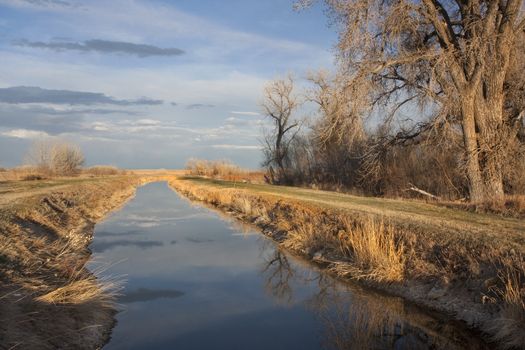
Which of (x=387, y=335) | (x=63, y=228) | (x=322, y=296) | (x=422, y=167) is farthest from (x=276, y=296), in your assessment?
(x=422, y=167)

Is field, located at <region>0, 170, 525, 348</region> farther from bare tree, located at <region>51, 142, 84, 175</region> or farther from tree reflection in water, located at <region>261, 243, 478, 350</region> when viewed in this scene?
bare tree, located at <region>51, 142, 84, 175</region>

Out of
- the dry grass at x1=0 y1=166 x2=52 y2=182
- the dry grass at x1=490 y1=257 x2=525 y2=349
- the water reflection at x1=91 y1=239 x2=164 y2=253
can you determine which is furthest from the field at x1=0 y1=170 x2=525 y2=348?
the dry grass at x1=0 y1=166 x2=52 y2=182

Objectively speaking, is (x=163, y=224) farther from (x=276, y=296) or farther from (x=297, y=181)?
(x=297, y=181)

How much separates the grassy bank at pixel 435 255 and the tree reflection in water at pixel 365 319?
1.37 ft

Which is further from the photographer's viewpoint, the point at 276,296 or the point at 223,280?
the point at 223,280

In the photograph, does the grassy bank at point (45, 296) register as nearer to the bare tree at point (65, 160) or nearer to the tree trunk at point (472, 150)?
the tree trunk at point (472, 150)

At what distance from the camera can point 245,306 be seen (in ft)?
33.9

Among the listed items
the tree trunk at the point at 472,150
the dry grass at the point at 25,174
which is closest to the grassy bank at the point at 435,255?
the tree trunk at the point at 472,150

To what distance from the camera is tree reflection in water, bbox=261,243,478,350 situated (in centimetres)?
802

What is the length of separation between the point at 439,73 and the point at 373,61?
248 centimetres

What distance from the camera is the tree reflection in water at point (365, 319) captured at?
316 inches

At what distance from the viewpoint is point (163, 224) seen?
2381cm

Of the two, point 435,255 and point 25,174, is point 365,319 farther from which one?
point 25,174

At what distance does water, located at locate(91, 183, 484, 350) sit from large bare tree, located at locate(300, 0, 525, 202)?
853 cm
